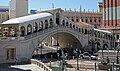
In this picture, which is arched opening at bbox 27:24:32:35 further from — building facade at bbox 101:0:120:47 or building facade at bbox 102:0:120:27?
building facade at bbox 102:0:120:27

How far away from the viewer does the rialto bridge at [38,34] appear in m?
48.0

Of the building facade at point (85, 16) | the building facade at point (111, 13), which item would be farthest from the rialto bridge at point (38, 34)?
the building facade at point (85, 16)

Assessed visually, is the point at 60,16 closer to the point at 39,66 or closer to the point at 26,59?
the point at 26,59

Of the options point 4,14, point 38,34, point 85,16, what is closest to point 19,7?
point 38,34

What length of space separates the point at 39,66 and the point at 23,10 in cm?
4198

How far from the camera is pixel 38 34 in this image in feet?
177

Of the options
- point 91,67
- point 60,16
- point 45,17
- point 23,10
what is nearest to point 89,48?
point 60,16

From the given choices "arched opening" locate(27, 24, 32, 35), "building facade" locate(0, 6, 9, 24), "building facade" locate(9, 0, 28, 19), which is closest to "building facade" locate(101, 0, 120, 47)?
"building facade" locate(9, 0, 28, 19)

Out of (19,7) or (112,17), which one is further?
(112,17)

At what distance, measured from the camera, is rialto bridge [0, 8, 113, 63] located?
4800cm

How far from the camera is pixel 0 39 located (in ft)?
154

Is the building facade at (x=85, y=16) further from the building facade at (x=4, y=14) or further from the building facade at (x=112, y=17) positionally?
the building facade at (x=4, y=14)

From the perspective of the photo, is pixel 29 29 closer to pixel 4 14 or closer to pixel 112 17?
pixel 112 17

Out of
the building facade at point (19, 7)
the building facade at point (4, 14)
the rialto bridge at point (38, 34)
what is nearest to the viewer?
the rialto bridge at point (38, 34)
